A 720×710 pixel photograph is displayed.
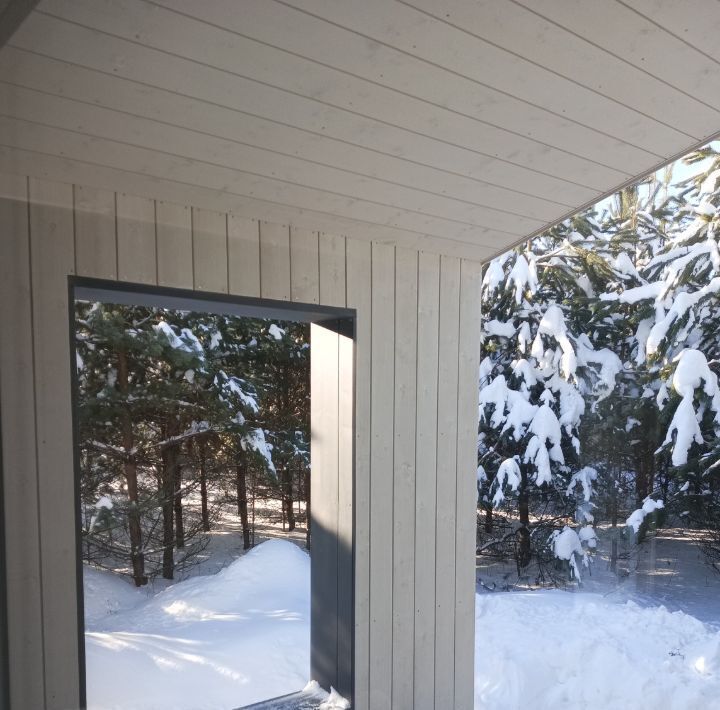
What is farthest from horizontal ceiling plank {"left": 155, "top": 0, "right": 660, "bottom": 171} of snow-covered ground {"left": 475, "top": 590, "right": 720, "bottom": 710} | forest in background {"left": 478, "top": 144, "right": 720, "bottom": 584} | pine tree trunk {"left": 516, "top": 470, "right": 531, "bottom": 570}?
pine tree trunk {"left": 516, "top": 470, "right": 531, "bottom": 570}

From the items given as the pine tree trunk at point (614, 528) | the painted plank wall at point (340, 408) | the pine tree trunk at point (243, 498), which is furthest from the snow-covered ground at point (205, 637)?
the pine tree trunk at point (614, 528)

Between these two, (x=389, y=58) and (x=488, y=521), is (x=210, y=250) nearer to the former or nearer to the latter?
(x=389, y=58)

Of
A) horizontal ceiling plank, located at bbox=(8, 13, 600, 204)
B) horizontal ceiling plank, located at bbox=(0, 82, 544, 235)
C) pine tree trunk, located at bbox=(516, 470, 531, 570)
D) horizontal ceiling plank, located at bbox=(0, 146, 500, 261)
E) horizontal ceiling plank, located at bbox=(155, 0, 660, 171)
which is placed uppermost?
horizontal ceiling plank, located at bbox=(155, 0, 660, 171)

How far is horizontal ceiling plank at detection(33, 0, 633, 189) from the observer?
103 cm

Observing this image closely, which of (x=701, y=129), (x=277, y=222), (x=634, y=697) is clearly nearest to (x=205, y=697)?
(x=277, y=222)

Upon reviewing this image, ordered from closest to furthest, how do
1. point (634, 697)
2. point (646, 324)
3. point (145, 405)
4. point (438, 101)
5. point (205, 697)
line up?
point (438, 101) < point (205, 697) < point (634, 697) < point (646, 324) < point (145, 405)

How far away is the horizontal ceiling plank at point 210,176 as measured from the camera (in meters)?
1.37

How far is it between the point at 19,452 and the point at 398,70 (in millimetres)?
1314

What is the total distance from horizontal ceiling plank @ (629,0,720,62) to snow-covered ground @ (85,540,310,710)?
2.82 m

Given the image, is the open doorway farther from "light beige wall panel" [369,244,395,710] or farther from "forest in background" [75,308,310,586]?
"light beige wall panel" [369,244,395,710]

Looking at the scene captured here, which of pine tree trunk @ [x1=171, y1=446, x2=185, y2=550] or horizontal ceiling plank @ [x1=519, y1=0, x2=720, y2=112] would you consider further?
pine tree trunk @ [x1=171, y1=446, x2=185, y2=550]

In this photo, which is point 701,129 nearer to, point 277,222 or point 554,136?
point 554,136

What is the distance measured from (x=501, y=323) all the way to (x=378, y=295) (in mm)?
4252

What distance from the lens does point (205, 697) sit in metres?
2.79
